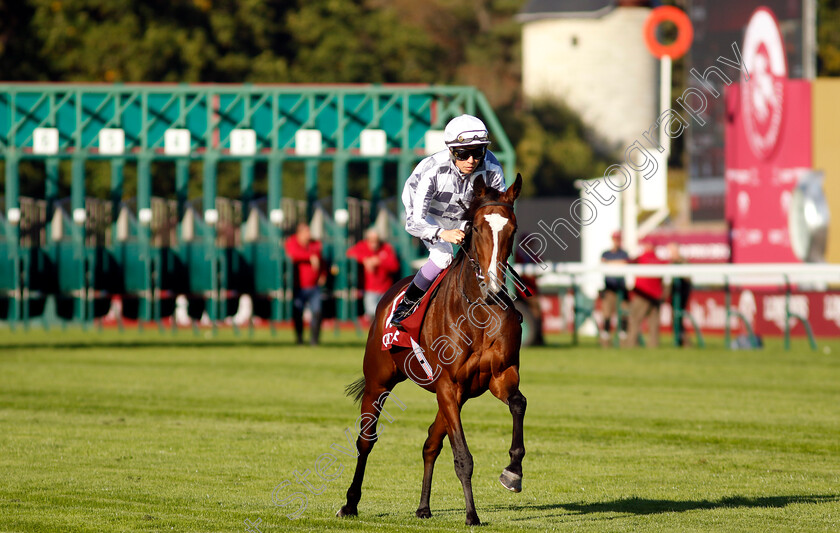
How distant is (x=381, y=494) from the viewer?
9000 mm

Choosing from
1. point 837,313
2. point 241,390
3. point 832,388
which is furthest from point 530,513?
point 837,313

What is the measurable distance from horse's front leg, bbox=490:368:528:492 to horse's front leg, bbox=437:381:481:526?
0.21 m

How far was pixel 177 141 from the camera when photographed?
2370 centimetres

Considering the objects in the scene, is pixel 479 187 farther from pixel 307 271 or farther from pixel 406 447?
pixel 307 271

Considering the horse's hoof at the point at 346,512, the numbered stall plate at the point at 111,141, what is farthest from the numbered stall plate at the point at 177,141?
the horse's hoof at the point at 346,512

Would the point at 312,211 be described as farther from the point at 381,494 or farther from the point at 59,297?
the point at 381,494

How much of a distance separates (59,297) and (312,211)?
4.94 metres

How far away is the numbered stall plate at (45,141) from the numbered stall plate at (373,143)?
5418mm

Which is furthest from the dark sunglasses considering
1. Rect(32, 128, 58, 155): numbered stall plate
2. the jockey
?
Rect(32, 128, 58, 155): numbered stall plate

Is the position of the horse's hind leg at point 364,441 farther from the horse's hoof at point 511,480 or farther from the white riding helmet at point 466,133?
the white riding helmet at point 466,133

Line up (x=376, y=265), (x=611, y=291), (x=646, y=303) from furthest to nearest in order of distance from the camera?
(x=611, y=291) < (x=646, y=303) < (x=376, y=265)

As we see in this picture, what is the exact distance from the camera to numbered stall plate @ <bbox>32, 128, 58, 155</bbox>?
2348 cm

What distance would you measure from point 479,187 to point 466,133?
1.25 ft

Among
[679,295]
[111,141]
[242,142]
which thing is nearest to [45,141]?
[111,141]
